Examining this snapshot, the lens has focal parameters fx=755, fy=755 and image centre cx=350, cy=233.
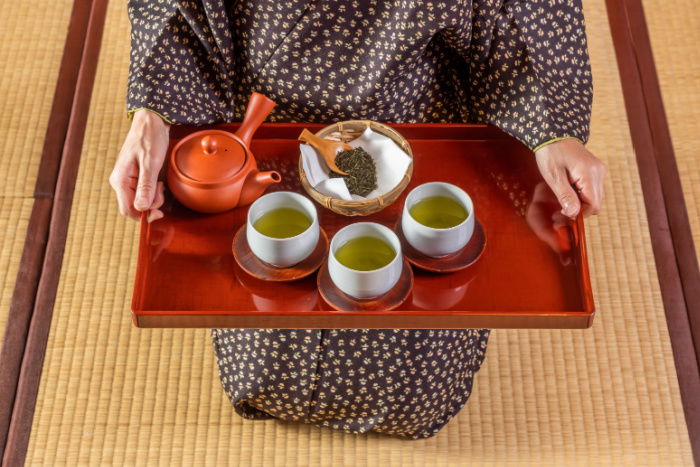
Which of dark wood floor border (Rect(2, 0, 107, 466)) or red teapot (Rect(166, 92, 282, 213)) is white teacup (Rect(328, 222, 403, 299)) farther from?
dark wood floor border (Rect(2, 0, 107, 466))

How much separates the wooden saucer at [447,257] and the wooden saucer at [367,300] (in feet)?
0.08

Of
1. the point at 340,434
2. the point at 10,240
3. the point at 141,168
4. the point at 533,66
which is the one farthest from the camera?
the point at 10,240

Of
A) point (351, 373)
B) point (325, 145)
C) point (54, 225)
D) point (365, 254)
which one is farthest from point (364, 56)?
point (54, 225)

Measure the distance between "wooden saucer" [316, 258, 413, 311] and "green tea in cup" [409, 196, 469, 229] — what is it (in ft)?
0.30

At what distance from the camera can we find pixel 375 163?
1.38 meters

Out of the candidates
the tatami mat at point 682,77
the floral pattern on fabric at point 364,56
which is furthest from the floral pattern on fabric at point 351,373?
the tatami mat at point 682,77

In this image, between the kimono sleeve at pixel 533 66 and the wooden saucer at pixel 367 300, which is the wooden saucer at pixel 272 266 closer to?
the wooden saucer at pixel 367 300

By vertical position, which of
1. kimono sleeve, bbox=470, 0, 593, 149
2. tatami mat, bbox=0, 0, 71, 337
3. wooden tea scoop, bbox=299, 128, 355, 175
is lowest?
tatami mat, bbox=0, 0, 71, 337

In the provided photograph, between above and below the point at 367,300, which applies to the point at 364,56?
above

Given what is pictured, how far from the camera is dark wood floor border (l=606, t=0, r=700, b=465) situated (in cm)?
189

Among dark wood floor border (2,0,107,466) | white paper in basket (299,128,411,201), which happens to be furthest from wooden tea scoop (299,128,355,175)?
dark wood floor border (2,0,107,466)

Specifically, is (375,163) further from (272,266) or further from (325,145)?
(272,266)

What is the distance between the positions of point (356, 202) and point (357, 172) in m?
0.07

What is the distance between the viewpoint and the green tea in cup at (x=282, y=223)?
1.26 metres
